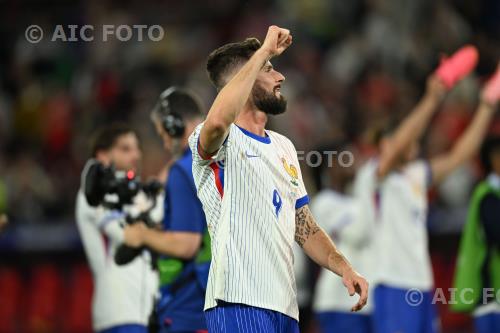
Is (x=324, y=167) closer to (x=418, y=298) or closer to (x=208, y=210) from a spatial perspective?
(x=418, y=298)

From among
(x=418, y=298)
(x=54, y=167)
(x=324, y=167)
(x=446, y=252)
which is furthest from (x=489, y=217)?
(x=54, y=167)

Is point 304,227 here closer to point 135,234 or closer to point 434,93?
point 135,234

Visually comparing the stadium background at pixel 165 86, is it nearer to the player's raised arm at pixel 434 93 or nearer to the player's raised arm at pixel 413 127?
the player's raised arm at pixel 413 127

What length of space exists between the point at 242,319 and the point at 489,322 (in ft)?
14.5

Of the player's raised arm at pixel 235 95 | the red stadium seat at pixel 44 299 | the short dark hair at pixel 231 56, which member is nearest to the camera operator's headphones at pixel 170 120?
the short dark hair at pixel 231 56

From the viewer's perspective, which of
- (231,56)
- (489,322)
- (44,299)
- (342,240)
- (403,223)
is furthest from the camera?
(44,299)

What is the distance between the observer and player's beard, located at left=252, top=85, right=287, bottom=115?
231 inches

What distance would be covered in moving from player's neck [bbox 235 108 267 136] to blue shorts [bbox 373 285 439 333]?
4470mm

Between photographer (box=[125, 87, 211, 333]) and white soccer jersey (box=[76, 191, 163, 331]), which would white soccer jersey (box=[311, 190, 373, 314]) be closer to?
white soccer jersey (box=[76, 191, 163, 331])

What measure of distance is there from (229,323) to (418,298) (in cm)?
466

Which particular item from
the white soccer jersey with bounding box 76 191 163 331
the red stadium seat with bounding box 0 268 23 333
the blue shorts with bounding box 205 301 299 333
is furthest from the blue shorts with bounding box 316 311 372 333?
the red stadium seat with bounding box 0 268 23 333

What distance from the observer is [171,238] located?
7211mm

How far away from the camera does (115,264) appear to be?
28.3 ft

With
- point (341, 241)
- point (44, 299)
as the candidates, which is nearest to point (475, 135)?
point (341, 241)
